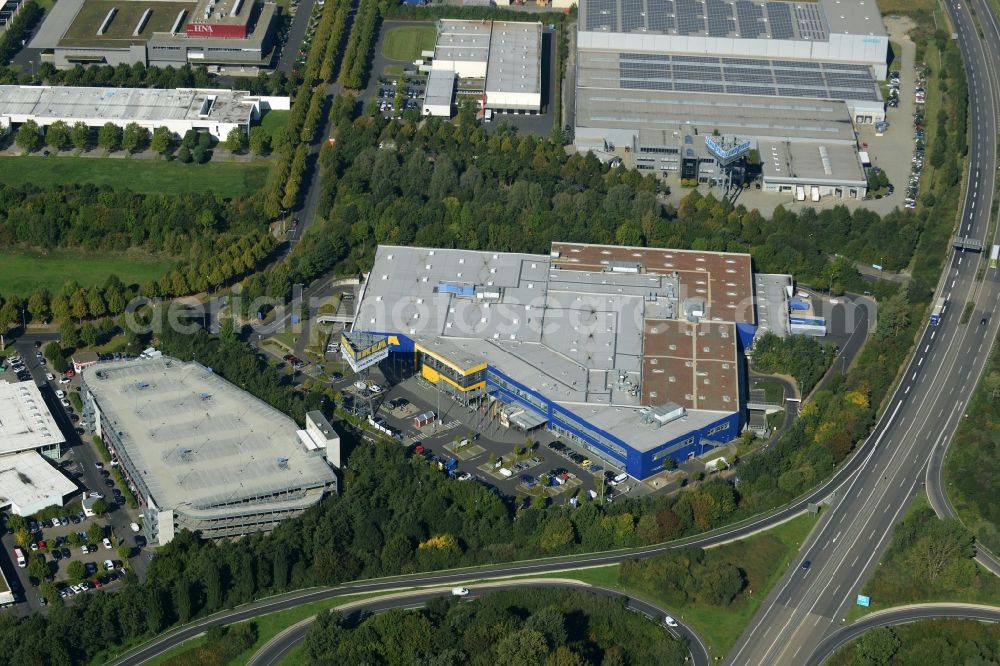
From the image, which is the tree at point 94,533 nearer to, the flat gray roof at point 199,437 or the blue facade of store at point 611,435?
the flat gray roof at point 199,437

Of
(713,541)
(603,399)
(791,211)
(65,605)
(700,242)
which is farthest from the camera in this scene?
(791,211)

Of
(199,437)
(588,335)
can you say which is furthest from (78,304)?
(588,335)

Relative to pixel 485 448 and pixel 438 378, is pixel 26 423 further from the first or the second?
pixel 485 448

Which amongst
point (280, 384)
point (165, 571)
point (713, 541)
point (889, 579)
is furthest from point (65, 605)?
point (889, 579)

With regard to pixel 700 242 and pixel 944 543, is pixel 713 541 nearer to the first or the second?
pixel 944 543

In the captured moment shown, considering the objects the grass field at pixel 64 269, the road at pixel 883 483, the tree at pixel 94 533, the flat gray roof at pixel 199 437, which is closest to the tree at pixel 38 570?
the tree at pixel 94 533

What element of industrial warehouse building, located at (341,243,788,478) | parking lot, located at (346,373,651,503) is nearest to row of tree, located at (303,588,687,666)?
parking lot, located at (346,373,651,503)

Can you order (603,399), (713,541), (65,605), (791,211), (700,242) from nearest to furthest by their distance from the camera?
(65,605), (713,541), (603,399), (700,242), (791,211)
